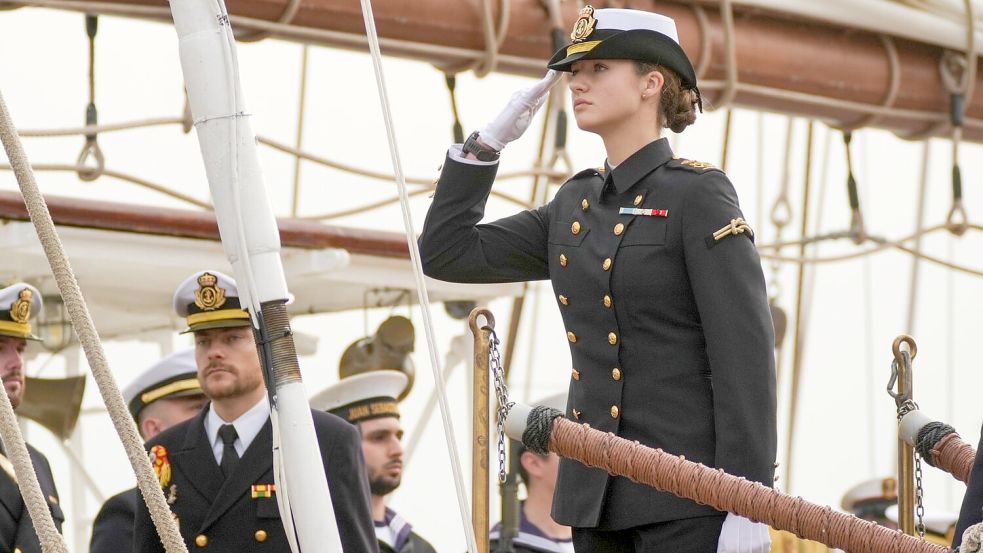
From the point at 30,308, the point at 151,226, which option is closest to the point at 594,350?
the point at 30,308

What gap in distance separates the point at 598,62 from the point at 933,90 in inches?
193

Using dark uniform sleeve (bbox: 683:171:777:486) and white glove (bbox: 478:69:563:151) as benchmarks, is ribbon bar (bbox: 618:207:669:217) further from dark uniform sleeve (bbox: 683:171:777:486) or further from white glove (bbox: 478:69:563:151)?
white glove (bbox: 478:69:563:151)

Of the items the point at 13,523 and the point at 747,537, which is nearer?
the point at 747,537

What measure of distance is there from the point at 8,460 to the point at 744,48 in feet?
12.3

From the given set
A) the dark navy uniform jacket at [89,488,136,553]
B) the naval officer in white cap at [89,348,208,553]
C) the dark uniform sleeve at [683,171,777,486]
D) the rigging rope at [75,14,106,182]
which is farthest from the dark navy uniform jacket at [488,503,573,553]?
the dark uniform sleeve at [683,171,777,486]

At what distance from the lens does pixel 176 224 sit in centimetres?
614

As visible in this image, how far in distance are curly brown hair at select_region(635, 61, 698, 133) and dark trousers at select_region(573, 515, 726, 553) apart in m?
0.68

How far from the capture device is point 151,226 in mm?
6086

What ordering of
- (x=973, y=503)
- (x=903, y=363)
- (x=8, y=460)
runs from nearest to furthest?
(x=973, y=503) → (x=903, y=363) → (x=8, y=460)

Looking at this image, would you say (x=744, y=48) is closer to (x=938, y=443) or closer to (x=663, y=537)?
(x=938, y=443)

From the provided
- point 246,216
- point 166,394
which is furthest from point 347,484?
point 166,394

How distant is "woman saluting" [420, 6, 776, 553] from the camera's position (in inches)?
114

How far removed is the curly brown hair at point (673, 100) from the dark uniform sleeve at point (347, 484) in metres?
1.25

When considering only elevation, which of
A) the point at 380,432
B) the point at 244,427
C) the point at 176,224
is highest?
the point at 176,224
